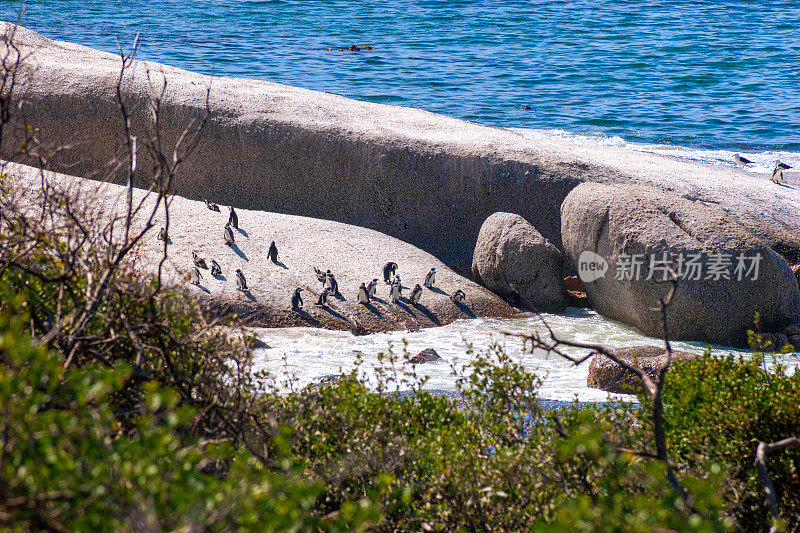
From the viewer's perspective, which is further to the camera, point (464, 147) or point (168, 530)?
point (464, 147)

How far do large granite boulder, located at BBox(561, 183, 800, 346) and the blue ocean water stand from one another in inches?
379

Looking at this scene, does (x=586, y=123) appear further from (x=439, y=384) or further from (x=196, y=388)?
(x=196, y=388)

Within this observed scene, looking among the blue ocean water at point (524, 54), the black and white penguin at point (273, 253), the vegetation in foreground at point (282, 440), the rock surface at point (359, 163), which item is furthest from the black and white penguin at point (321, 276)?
the blue ocean water at point (524, 54)

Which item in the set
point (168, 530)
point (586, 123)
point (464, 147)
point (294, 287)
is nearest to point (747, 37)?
point (586, 123)

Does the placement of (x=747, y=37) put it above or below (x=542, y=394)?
above

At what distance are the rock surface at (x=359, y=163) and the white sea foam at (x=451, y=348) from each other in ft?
7.50

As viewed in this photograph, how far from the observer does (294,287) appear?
973cm

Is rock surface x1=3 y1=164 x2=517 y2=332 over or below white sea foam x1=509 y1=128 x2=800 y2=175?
below

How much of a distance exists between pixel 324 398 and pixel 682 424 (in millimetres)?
2305

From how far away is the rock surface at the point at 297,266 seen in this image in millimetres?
9312

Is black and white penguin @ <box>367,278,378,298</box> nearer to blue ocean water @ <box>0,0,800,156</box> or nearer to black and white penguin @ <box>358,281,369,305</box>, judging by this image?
black and white penguin @ <box>358,281,369,305</box>

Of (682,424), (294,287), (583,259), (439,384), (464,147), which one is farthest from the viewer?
(464,147)

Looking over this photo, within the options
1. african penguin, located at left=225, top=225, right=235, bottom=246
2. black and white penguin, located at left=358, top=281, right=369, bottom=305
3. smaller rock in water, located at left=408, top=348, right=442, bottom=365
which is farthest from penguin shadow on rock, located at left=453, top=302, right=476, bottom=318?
african penguin, located at left=225, top=225, right=235, bottom=246

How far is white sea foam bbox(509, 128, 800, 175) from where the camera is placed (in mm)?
17594
